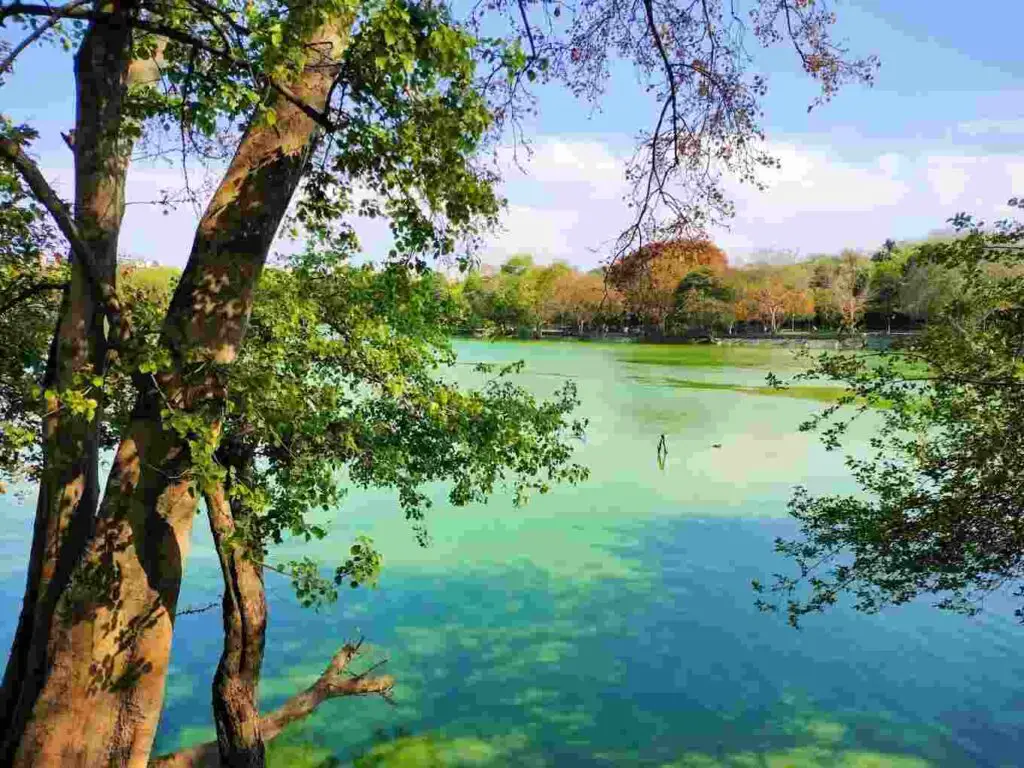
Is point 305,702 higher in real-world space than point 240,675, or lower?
lower

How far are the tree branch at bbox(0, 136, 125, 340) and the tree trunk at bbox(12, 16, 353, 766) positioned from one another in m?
0.17

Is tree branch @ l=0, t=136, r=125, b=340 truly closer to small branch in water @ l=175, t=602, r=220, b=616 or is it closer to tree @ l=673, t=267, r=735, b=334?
small branch in water @ l=175, t=602, r=220, b=616

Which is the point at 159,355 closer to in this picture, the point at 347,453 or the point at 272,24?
the point at 272,24

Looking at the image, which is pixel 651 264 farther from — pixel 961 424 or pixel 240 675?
pixel 240 675

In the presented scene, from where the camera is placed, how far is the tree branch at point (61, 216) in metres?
2.07

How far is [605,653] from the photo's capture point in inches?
247

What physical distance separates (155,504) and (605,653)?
15.9ft

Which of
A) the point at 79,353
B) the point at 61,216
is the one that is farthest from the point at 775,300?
the point at 61,216

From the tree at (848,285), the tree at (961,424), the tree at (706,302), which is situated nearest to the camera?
the tree at (961,424)

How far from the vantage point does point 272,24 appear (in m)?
1.72

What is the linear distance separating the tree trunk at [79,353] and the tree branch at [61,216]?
255 mm

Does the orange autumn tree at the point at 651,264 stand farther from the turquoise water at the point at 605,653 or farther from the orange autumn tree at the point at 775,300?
the orange autumn tree at the point at 775,300

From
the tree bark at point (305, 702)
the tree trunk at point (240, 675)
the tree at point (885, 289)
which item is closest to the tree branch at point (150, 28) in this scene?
the tree trunk at point (240, 675)

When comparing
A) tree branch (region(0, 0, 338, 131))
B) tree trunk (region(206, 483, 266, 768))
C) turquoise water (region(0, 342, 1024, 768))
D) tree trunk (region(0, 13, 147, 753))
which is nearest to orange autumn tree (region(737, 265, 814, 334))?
turquoise water (region(0, 342, 1024, 768))
